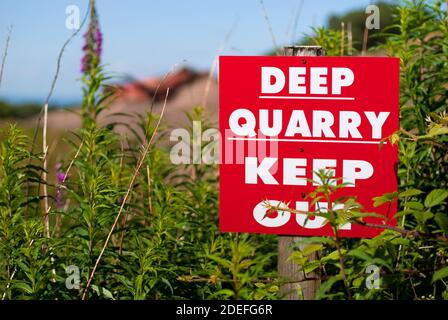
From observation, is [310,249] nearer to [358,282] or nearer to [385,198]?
[358,282]

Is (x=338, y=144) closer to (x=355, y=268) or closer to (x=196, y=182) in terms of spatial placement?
(x=355, y=268)

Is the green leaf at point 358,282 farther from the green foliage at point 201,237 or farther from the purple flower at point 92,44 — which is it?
the purple flower at point 92,44

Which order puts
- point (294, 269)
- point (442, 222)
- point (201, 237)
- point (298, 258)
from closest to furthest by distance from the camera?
point (442, 222), point (298, 258), point (294, 269), point (201, 237)

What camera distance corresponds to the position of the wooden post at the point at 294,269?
11.8 feet

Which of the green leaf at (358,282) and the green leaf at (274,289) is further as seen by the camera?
the green leaf at (274,289)

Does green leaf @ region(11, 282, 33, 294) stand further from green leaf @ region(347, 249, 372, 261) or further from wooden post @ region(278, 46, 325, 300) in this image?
green leaf @ region(347, 249, 372, 261)

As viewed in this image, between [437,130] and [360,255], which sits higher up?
[437,130]

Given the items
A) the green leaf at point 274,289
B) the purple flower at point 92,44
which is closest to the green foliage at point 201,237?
the green leaf at point 274,289

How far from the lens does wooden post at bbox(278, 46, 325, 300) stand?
141 inches

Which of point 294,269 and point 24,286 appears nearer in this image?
point 24,286

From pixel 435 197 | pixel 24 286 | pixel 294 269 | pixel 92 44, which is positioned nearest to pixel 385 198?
pixel 435 197

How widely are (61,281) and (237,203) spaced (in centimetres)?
85

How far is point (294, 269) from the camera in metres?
3.69

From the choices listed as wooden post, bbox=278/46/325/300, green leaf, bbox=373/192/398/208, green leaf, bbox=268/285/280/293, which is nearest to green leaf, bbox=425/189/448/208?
green leaf, bbox=373/192/398/208
